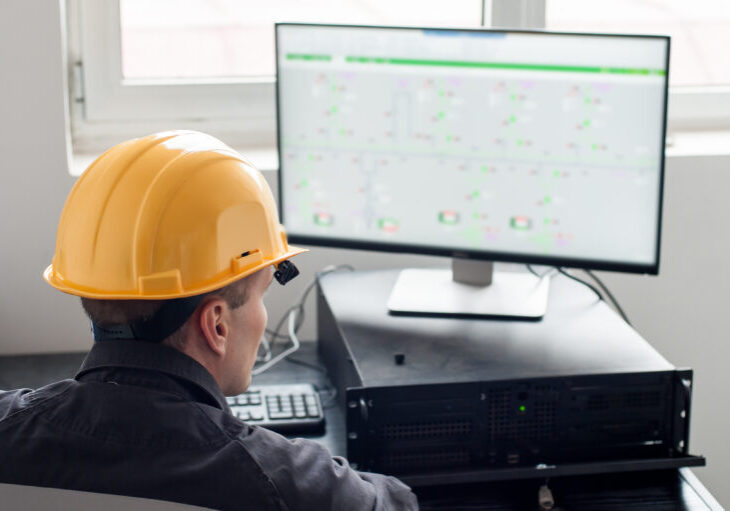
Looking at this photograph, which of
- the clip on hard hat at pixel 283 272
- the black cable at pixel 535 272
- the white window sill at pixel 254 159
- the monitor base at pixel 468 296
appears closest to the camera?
the clip on hard hat at pixel 283 272

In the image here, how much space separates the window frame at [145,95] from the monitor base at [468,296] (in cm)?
50

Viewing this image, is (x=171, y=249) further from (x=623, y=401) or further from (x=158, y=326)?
(x=623, y=401)

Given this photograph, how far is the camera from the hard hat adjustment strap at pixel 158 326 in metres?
1.13

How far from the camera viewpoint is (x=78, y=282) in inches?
46.3

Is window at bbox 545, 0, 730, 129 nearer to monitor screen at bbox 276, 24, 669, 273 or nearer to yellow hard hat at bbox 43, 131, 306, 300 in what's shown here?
monitor screen at bbox 276, 24, 669, 273

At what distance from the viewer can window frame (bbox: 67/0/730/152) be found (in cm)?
212

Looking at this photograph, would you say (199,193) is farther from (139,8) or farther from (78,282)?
(139,8)

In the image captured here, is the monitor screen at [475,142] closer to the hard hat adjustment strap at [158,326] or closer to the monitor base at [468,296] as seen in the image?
the monitor base at [468,296]

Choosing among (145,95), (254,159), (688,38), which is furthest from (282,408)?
(688,38)

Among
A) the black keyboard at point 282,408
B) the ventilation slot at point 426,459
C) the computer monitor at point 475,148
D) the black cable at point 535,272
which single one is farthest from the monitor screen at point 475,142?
the ventilation slot at point 426,459

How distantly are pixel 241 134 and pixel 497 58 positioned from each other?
0.69 meters

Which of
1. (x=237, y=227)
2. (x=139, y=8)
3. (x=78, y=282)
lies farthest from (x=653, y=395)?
(x=139, y=8)

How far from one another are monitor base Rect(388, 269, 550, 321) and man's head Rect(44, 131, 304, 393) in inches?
23.1

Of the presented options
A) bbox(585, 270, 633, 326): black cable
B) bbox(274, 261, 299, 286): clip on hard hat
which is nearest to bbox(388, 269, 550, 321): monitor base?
bbox(585, 270, 633, 326): black cable
